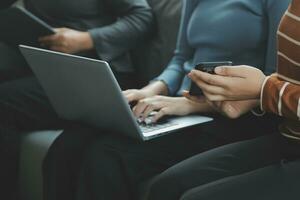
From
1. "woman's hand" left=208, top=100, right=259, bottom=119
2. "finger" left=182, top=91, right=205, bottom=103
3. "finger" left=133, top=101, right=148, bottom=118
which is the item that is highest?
"woman's hand" left=208, top=100, right=259, bottom=119

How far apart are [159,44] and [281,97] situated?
2.86 feet

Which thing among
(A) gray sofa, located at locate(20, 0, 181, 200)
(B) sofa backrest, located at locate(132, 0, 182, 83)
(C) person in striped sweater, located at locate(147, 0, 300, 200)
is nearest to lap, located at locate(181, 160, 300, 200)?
(C) person in striped sweater, located at locate(147, 0, 300, 200)

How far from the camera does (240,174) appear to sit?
1.10 m

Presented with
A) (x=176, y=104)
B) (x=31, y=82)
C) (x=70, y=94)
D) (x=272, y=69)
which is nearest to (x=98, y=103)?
(x=70, y=94)

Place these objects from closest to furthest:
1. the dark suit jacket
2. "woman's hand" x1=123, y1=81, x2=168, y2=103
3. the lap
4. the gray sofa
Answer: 1. the lap
2. "woman's hand" x1=123, y1=81, x2=168, y2=103
3. the gray sofa
4. the dark suit jacket

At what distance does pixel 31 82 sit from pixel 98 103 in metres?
0.58

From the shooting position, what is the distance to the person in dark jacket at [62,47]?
1750 millimetres

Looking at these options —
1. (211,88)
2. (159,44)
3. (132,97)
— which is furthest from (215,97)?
(159,44)

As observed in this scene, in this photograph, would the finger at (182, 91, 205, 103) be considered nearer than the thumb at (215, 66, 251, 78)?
No

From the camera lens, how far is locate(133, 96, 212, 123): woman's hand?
4.57 feet

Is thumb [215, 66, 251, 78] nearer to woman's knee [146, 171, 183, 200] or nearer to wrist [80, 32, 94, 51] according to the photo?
woman's knee [146, 171, 183, 200]

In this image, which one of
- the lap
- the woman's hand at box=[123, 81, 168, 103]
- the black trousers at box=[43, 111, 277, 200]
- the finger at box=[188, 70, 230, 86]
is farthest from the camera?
the woman's hand at box=[123, 81, 168, 103]

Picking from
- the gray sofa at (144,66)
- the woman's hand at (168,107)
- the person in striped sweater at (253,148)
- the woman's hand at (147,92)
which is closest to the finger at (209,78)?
the person in striped sweater at (253,148)

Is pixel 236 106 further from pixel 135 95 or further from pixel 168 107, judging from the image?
pixel 135 95
